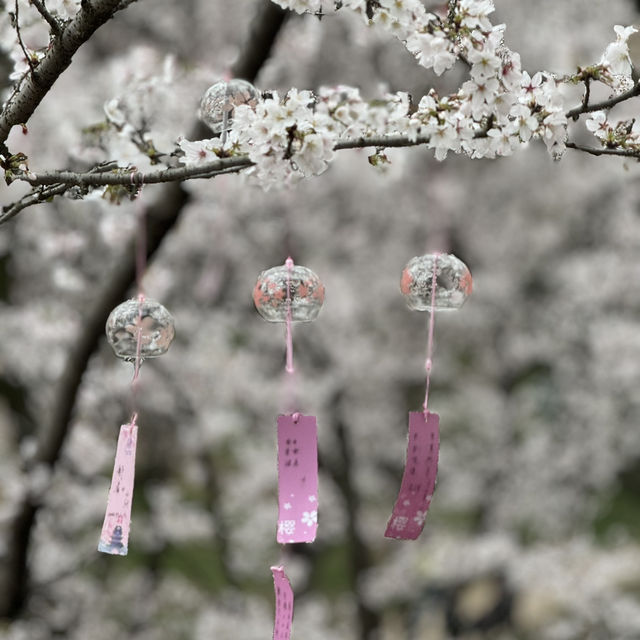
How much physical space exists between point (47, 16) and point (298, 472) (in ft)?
3.13

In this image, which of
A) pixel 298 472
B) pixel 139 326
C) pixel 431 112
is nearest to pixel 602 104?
pixel 431 112

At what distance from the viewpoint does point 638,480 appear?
9.88 m

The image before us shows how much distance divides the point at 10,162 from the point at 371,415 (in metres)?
6.97

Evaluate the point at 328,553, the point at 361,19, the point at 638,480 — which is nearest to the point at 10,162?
the point at 361,19

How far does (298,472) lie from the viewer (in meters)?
1.63

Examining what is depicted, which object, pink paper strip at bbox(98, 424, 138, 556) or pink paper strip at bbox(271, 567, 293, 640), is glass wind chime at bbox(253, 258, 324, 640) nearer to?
pink paper strip at bbox(271, 567, 293, 640)

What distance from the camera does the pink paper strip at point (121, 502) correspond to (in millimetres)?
1625

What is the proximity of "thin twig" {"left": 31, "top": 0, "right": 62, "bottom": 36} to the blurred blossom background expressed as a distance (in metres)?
2.54

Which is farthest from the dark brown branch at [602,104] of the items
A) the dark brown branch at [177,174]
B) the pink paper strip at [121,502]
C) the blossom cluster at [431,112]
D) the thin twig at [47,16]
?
the pink paper strip at [121,502]

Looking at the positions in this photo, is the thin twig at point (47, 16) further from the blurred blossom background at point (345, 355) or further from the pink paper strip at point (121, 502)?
the blurred blossom background at point (345, 355)

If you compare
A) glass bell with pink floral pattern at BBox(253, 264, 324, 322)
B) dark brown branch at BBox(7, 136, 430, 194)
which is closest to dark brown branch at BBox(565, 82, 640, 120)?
dark brown branch at BBox(7, 136, 430, 194)

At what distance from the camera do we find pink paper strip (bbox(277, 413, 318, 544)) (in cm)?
160

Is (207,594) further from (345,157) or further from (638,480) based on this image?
(638,480)

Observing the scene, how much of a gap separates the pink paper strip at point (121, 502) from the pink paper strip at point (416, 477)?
54 cm
